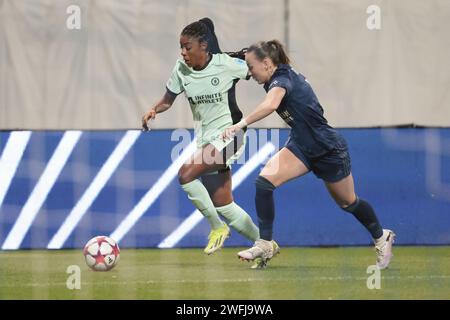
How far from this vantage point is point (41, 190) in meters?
11.4

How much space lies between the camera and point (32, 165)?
11.3 meters

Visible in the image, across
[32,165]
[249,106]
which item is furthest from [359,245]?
[32,165]

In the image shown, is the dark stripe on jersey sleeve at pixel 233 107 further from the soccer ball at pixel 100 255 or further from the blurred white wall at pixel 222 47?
the soccer ball at pixel 100 255

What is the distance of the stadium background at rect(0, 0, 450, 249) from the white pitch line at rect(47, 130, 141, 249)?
0.03 feet

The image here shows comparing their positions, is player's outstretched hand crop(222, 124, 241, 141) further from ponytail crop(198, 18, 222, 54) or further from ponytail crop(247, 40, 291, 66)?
ponytail crop(198, 18, 222, 54)

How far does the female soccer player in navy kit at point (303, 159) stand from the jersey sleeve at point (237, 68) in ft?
4.49

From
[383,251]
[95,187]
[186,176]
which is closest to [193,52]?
[186,176]

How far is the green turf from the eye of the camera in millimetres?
7750

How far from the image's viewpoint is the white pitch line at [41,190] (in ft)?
37.1

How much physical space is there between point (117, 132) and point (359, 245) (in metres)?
2.68

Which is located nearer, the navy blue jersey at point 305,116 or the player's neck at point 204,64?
the navy blue jersey at point 305,116

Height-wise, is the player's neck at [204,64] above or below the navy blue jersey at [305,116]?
above

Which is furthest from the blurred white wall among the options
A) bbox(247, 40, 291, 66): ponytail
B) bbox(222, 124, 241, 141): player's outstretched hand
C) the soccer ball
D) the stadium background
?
bbox(222, 124, 241, 141): player's outstretched hand

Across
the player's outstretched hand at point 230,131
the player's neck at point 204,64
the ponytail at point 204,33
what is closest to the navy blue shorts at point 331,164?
the player's outstretched hand at point 230,131
